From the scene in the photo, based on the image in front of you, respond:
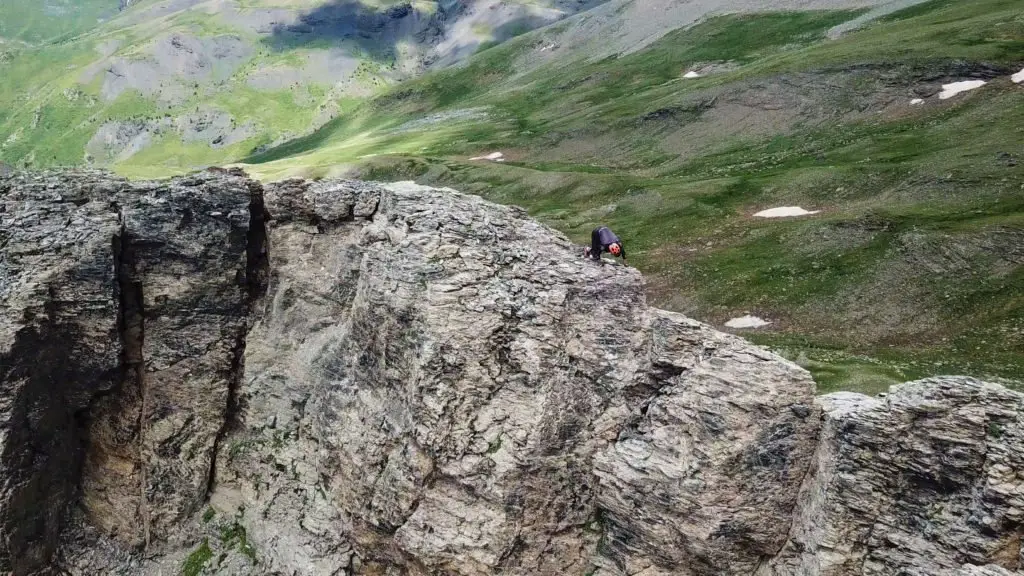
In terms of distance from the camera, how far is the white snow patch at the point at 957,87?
101344 millimetres

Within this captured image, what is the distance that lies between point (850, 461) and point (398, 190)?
21.9 m

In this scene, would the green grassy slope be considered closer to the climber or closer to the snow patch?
the snow patch

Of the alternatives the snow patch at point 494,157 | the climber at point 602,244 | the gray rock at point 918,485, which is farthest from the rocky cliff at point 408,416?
the snow patch at point 494,157

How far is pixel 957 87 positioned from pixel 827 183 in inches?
1709

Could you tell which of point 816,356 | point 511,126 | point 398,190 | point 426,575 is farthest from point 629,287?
point 511,126

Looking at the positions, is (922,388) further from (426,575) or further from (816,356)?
(816,356)

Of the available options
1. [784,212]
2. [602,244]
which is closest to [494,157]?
[784,212]

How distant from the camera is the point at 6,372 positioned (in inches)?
1048

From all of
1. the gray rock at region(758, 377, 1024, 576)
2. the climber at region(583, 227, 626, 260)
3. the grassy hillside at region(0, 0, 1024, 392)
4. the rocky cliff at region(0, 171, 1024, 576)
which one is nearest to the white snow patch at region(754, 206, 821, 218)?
the grassy hillside at region(0, 0, 1024, 392)

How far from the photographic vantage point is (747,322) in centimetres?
5856

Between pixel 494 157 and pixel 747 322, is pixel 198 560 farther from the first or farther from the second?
pixel 494 157

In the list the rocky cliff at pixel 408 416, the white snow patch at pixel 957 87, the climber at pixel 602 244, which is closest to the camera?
the rocky cliff at pixel 408 416

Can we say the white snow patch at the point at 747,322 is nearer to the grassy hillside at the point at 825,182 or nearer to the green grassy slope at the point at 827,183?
the grassy hillside at the point at 825,182

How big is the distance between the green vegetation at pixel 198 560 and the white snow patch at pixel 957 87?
124 meters
